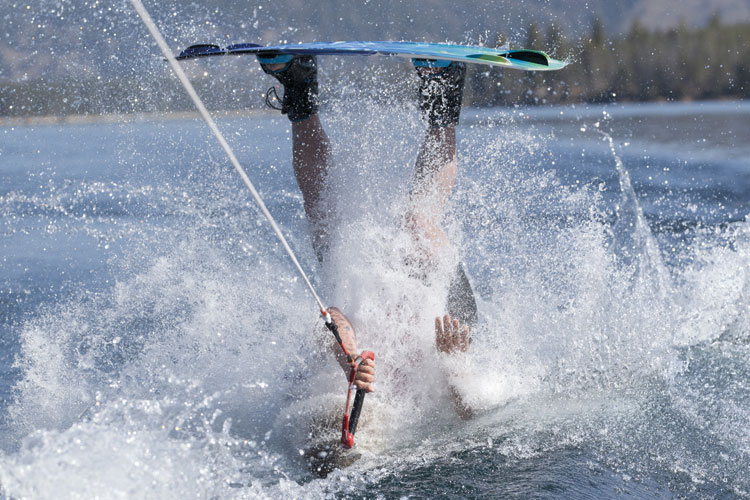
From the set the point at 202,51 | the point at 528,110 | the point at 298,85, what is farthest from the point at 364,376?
the point at 528,110

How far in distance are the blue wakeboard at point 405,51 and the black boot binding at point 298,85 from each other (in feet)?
0.42

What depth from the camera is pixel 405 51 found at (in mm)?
4074

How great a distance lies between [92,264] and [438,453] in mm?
4311

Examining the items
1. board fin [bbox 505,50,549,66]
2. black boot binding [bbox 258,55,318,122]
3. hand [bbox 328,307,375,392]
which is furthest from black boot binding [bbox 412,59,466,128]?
hand [bbox 328,307,375,392]

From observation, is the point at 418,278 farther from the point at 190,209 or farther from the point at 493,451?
the point at 190,209

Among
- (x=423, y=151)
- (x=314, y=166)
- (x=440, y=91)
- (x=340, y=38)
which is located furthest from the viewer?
(x=340, y=38)

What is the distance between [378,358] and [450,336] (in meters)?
0.44

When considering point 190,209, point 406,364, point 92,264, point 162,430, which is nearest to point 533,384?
point 406,364

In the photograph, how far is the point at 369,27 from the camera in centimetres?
3011

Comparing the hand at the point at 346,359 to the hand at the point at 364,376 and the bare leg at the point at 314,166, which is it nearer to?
the hand at the point at 364,376

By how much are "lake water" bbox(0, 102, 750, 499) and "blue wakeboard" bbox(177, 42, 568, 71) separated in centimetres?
71

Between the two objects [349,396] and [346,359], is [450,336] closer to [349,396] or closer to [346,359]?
[346,359]

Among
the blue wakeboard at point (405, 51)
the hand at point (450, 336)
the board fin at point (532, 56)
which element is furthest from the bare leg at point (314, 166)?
the board fin at point (532, 56)

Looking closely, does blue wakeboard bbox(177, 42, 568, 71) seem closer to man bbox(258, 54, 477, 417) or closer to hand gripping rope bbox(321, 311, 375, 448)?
man bbox(258, 54, 477, 417)
